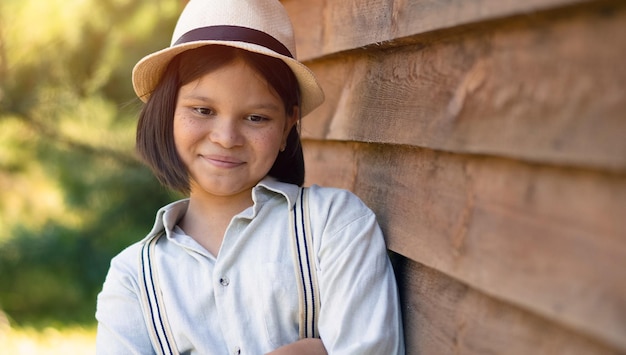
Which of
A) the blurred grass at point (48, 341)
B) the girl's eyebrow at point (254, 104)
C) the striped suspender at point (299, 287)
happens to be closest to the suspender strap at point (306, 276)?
the striped suspender at point (299, 287)

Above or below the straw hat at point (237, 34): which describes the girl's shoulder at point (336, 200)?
below

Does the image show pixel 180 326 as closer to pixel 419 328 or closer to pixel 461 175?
pixel 419 328

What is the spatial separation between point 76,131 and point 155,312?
15.9ft

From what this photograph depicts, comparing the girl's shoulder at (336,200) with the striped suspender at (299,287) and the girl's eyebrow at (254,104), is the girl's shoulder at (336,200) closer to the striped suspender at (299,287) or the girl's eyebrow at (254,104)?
A: the striped suspender at (299,287)

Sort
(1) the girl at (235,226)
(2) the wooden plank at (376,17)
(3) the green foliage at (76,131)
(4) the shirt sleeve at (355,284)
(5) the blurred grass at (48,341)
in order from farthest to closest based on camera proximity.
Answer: (3) the green foliage at (76,131) → (5) the blurred grass at (48,341) → (1) the girl at (235,226) → (4) the shirt sleeve at (355,284) → (2) the wooden plank at (376,17)

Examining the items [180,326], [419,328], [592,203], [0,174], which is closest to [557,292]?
[592,203]

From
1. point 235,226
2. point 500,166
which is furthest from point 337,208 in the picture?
point 500,166

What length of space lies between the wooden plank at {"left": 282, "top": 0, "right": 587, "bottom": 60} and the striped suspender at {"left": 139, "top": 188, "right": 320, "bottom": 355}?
476 millimetres

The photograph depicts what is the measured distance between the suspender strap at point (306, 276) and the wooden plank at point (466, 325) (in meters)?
0.22

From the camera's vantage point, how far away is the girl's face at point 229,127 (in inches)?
82.4

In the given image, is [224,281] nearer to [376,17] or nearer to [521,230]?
[376,17]

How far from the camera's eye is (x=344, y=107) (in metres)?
2.38

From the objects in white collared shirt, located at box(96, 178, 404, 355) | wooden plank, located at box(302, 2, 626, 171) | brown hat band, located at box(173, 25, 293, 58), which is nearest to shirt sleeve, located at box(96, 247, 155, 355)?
white collared shirt, located at box(96, 178, 404, 355)

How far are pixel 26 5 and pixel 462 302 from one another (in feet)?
18.4
